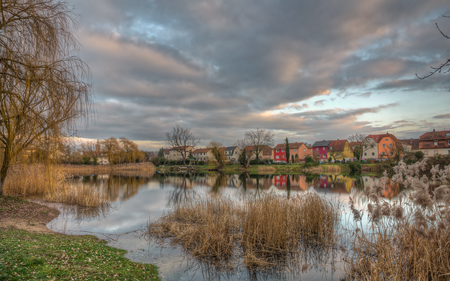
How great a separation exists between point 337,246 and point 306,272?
85.8 inches

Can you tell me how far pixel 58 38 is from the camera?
8.41 m

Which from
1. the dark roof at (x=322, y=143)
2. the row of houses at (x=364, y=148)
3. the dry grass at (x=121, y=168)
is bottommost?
the dry grass at (x=121, y=168)

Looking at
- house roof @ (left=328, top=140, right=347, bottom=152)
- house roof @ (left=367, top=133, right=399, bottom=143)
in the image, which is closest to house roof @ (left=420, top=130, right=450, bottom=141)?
house roof @ (left=367, top=133, right=399, bottom=143)

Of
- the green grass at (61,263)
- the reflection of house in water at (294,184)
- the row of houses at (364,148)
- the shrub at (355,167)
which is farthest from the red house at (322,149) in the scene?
the green grass at (61,263)

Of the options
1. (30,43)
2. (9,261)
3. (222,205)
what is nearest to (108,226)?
(222,205)

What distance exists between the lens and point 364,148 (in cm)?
6053

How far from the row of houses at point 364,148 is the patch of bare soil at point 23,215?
43422 mm

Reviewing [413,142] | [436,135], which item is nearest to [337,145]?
[413,142]

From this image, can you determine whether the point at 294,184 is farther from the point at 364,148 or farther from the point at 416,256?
the point at 364,148

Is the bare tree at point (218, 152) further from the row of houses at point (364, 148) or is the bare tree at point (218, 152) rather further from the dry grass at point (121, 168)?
the dry grass at point (121, 168)

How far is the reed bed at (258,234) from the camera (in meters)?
7.34

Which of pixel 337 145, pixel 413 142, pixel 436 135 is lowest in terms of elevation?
pixel 337 145

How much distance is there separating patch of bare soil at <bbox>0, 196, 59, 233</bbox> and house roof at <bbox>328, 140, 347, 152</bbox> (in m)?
80.6

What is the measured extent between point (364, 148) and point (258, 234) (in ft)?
206
